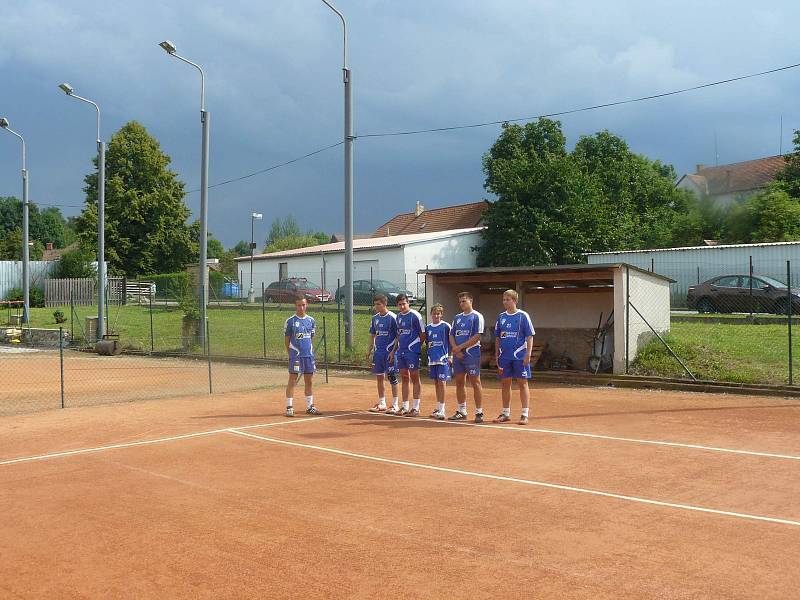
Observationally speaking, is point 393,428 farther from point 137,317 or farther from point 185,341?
point 137,317

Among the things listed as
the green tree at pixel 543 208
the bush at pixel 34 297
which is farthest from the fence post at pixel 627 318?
the bush at pixel 34 297

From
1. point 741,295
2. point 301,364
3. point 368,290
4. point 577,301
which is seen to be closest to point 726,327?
point 577,301

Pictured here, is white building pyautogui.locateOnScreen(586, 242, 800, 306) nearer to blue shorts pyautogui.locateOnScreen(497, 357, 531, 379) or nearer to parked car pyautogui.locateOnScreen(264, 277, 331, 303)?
parked car pyautogui.locateOnScreen(264, 277, 331, 303)

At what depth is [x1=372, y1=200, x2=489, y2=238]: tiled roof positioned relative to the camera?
57.4 metres

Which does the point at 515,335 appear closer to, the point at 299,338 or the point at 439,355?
→ the point at 439,355

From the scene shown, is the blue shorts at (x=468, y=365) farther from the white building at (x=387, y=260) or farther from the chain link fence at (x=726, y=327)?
the white building at (x=387, y=260)

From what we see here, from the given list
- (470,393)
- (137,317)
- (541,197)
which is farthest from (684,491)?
(541,197)

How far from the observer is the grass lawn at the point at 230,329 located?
25.0m

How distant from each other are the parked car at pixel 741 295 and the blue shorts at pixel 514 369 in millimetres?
15983

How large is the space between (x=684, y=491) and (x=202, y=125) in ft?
69.0

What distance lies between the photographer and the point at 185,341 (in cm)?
2656

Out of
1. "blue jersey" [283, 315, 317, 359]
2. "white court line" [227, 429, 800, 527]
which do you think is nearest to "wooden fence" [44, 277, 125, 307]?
"blue jersey" [283, 315, 317, 359]

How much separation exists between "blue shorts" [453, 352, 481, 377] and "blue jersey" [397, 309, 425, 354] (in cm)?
90

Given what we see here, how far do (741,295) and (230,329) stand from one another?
1862cm
